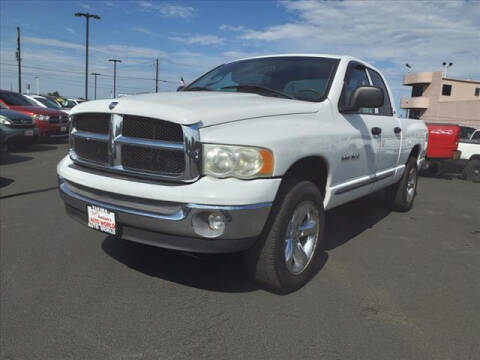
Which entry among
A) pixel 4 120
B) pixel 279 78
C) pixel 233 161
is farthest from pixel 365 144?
pixel 4 120

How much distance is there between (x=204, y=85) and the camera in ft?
13.8

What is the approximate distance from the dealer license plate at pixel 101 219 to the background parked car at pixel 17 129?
29.4ft

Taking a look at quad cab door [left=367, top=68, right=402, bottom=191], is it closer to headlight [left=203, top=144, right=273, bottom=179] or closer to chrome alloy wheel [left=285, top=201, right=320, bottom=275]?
chrome alloy wheel [left=285, top=201, right=320, bottom=275]

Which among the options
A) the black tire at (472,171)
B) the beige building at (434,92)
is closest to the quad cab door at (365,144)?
the black tire at (472,171)

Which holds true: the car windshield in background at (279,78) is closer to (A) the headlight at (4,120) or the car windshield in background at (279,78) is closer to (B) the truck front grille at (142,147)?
(B) the truck front grille at (142,147)

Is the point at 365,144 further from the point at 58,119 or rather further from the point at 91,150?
the point at 58,119

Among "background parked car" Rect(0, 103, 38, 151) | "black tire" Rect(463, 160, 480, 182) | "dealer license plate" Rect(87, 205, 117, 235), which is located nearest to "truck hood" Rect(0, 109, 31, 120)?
"background parked car" Rect(0, 103, 38, 151)

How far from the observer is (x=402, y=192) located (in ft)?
18.5

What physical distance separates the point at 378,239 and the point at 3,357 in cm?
364

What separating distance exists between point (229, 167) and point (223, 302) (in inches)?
40.3

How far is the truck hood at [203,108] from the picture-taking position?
2.50 meters

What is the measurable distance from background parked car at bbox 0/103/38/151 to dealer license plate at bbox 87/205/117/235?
8959 mm

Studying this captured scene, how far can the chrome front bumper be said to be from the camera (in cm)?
243

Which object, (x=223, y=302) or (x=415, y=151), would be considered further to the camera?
(x=415, y=151)
